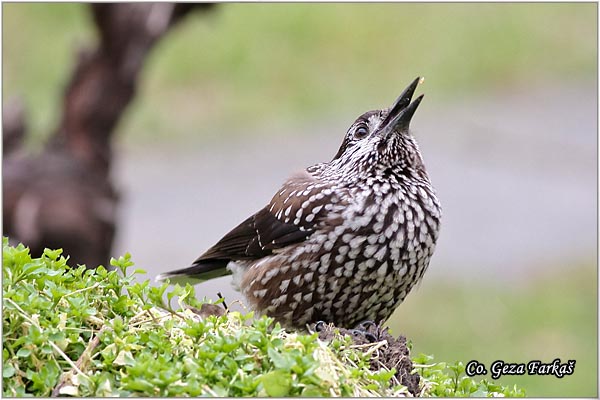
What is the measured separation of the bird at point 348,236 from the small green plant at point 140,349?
3.47 feet

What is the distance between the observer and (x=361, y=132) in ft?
17.9

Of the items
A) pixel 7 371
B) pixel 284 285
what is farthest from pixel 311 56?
pixel 7 371

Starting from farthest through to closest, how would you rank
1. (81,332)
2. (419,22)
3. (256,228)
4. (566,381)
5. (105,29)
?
(419,22), (566,381), (105,29), (256,228), (81,332)

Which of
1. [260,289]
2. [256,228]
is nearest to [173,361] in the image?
[260,289]

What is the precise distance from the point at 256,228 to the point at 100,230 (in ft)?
12.1

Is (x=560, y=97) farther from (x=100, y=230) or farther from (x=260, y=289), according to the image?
(x=260, y=289)

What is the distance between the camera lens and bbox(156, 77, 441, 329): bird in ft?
15.6

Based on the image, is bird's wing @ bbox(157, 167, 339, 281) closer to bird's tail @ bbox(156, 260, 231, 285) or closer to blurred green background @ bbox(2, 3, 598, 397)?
bird's tail @ bbox(156, 260, 231, 285)

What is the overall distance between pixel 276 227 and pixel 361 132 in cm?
71

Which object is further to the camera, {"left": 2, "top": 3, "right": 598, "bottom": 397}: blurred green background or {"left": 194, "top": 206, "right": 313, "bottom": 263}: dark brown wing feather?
{"left": 2, "top": 3, "right": 598, "bottom": 397}: blurred green background

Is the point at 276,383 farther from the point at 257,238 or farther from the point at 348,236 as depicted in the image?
the point at 257,238

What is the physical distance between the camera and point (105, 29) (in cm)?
852

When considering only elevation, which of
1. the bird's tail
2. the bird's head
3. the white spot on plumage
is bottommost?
the white spot on plumage

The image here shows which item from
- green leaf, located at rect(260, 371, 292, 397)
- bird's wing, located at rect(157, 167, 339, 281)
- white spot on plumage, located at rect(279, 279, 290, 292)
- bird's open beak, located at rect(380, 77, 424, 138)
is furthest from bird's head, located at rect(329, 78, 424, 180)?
green leaf, located at rect(260, 371, 292, 397)
